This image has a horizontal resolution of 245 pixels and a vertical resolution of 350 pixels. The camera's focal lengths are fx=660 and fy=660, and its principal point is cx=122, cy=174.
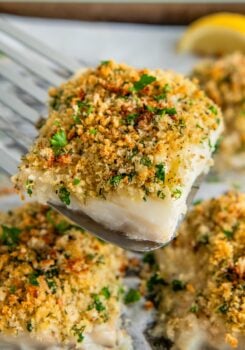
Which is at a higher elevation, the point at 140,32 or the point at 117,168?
the point at 140,32

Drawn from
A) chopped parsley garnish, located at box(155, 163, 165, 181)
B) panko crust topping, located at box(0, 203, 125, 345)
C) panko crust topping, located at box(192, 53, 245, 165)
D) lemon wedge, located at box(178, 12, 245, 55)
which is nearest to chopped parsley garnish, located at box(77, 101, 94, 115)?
chopped parsley garnish, located at box(155, 163, 165, 181)

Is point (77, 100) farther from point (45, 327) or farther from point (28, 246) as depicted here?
point (45, 327)

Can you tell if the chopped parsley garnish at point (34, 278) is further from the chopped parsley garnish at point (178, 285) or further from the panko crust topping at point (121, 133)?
the chopped parsley garnish at point (178, 285)

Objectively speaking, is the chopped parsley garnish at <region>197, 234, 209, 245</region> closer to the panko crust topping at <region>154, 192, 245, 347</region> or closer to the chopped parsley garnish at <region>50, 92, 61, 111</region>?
the panko crust topping at <region>154, 192, 245, 347</region>

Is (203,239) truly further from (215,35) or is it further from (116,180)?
(215,35)

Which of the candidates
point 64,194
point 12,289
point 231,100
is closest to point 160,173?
point 64,194

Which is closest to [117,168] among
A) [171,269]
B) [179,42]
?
[171,269]

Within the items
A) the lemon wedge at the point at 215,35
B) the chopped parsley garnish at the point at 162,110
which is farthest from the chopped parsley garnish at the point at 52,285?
the lemon wedge at the point at 215,35
